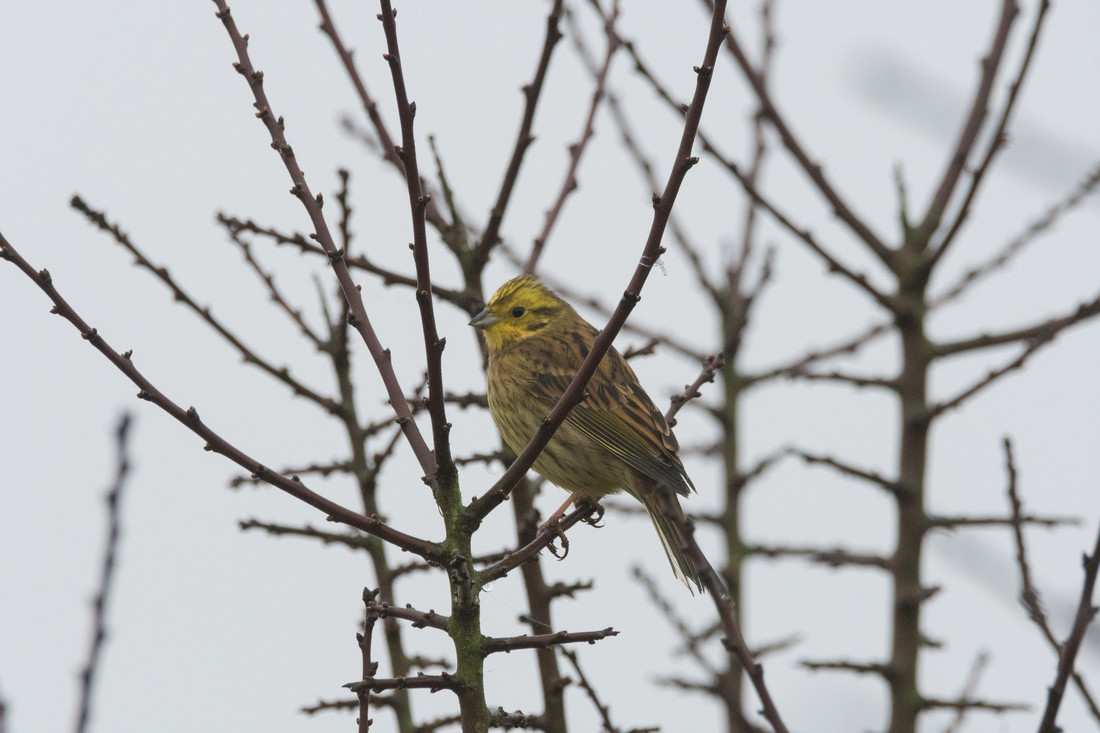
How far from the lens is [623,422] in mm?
6582

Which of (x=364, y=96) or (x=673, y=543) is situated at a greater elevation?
(x=364, y=96)

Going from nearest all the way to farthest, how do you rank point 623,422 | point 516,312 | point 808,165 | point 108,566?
point 108,566 < point 808,165 < point 623,422 < point 516,312

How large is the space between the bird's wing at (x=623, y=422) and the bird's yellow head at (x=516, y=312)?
0.50 metres

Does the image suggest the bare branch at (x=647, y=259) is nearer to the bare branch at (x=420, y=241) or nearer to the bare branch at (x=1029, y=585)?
the bare branch at (x=420, y=241)

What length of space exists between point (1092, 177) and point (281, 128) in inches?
143

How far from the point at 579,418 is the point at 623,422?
240 millimetres

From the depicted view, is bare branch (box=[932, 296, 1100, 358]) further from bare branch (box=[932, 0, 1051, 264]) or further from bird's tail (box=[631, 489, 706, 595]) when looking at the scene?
bird's tail (box=[631, 489, 706, 595])

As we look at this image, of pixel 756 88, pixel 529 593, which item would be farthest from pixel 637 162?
pixel 529 593

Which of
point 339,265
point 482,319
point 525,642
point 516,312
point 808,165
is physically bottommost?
point 525,642

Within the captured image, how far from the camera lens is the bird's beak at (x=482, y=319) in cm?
578

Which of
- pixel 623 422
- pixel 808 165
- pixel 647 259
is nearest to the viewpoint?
pixel 647 259

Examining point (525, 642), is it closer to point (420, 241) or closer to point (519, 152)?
point (420, 241)

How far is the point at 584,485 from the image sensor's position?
20.7ft

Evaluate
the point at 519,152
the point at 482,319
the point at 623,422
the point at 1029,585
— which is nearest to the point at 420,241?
the point at 1029,585
